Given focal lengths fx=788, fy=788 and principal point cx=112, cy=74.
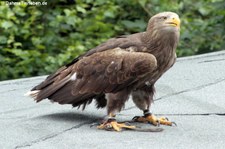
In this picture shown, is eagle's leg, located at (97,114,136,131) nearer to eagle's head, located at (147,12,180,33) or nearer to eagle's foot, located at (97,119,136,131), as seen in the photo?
eagle's foot, located at (97,119,136,131)

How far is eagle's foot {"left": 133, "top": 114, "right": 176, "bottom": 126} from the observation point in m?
5.22

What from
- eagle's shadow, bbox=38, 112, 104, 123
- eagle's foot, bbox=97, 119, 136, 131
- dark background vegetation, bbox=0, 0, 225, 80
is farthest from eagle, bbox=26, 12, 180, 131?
dark background vegetation, bbox=0, 0, 225, 80

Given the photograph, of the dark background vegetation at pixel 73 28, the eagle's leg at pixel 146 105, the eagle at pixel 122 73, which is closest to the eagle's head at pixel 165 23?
the eagle at pixel 122 73

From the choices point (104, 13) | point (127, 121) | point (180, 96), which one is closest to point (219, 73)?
point (180, 96)

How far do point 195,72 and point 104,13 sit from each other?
9.66ft

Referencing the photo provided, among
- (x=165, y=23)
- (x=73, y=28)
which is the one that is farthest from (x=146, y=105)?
(x=73, y=28)

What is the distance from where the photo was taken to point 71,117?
17.8 ft

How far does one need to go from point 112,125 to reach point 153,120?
36cm

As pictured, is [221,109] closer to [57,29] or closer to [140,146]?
[140,146]

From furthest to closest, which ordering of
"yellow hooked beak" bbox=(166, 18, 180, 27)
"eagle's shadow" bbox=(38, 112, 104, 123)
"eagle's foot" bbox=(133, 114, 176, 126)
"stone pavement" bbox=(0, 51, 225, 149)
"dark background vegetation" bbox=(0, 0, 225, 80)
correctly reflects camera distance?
1. "dark background vegetation" bbox=(0, 0, 225, 80)
2. "eagle's shadow" bbox=(38, 112, 104, 123)
3. "eagle's foot" bbox=(133, 114, 176, 126)
4. "yellow hooked beak" bbox=(166, 18, 180, 27)
5. "stone pavement" bbox=(0, 51, 225, 149)

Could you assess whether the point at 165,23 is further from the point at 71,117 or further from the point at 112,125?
the point at 71,117

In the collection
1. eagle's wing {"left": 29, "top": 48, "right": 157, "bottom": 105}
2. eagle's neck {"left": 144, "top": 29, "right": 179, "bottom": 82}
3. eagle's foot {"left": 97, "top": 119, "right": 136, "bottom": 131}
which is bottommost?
eagle's foot {"left": 97, "top": 119, "right": 136, "bottom": 131}

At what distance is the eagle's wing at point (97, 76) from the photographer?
16.4 feet

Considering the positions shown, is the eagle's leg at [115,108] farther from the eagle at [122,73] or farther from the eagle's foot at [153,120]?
the eagle's foot at [153,120]
